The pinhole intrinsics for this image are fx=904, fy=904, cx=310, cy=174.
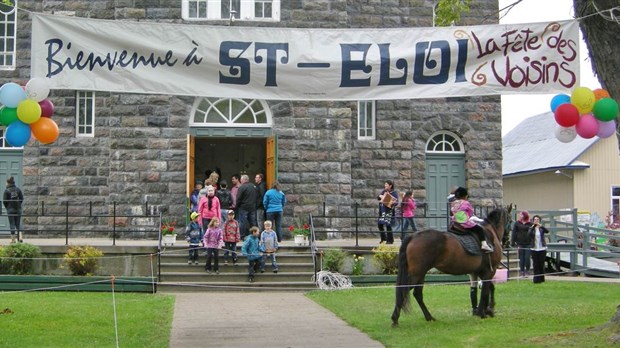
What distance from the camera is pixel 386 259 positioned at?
21.4 meters

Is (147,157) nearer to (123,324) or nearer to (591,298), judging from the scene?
(123,324)

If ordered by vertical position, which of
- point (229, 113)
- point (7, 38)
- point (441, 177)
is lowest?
point (441, 177)

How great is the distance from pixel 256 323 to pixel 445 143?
14.3 m

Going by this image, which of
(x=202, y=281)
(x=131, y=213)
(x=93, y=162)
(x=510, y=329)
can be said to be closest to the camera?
(x=510, y=329)

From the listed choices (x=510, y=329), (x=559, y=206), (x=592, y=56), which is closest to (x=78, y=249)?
(x=510, y=329)

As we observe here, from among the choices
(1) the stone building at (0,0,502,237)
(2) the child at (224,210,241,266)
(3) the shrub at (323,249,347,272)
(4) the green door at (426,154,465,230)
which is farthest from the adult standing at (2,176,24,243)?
(4) the green door at (426,154,465,230)

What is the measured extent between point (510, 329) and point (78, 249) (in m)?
11.0

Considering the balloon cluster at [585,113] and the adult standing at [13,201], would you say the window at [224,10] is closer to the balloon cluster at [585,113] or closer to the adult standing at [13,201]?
the adult standing at [13,201]

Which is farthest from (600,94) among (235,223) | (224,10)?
(224,10)

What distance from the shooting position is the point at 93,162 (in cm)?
2581

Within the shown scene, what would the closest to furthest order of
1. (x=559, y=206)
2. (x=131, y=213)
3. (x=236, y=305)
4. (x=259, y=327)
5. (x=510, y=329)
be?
(x=510, y=329), (x=259, y=327), (x=236, y=305), (x=131, y=213), (x=559, y=206)

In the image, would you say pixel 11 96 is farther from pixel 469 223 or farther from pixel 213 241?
pixel 213 241

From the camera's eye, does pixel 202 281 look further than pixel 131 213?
No

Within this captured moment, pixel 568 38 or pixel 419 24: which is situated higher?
pixel 419 24
